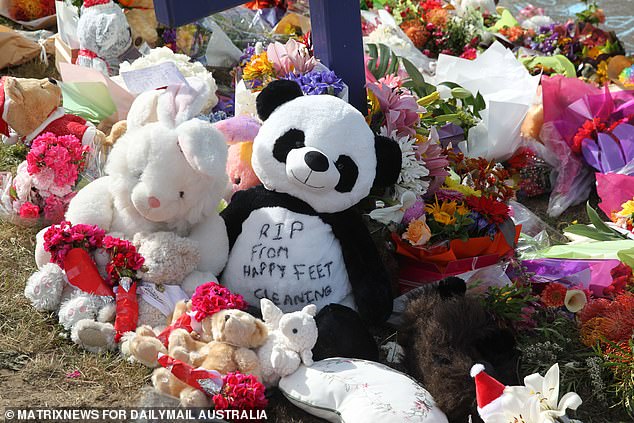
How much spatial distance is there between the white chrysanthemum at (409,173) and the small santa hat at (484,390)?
896mm

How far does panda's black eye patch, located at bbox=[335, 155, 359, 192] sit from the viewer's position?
265 cm

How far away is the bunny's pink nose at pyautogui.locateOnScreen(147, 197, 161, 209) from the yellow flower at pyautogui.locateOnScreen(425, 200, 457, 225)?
1007 millimetres

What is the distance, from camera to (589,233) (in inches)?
134

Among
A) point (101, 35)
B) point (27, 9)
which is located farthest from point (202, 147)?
point (27, 9)

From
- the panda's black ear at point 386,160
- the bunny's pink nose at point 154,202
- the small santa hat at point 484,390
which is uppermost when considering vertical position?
the bunny's pink nose at point 154,202

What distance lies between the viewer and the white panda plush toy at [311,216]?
2.62 metres

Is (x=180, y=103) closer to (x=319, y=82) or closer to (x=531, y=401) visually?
(x=319, y=82)

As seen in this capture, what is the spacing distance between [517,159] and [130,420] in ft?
6.57

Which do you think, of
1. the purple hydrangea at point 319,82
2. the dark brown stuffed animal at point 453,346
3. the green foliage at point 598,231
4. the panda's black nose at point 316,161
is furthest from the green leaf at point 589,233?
the panda's black nose at point 316,161

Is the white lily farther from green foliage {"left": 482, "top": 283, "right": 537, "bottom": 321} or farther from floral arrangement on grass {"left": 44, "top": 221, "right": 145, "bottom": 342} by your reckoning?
floral arrangement on grass {"left": 44, "top": 221, "right": 145, "bottom": 342}

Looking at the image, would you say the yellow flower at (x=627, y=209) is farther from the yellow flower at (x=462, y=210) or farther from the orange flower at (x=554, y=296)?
the yellow flower at (x=462, y=210)

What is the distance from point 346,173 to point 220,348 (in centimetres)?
73

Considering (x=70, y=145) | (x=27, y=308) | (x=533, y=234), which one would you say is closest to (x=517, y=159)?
(x=533, y=234)

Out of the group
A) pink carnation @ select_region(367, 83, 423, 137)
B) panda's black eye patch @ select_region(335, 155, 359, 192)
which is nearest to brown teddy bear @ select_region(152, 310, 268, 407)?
panda's black eye patch @ select_region(335, 155, 359, 192)
